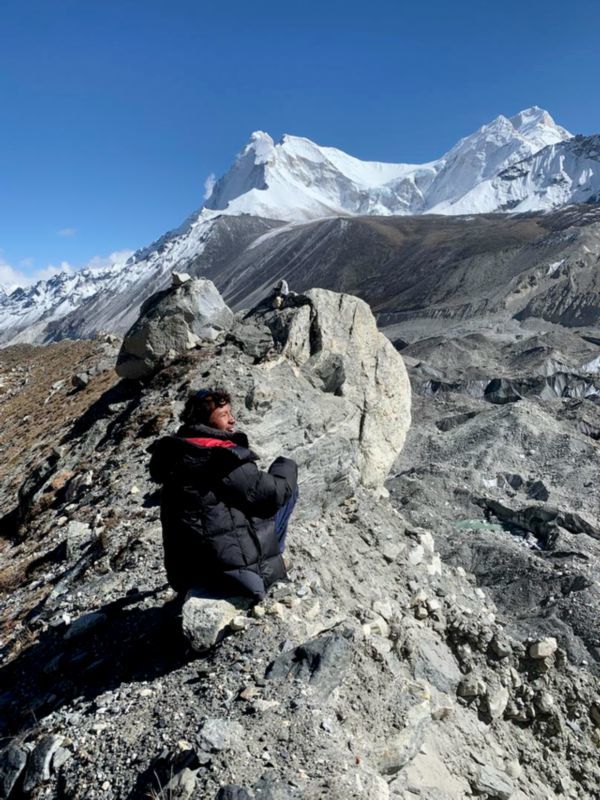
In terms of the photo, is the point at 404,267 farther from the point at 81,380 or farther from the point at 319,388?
the point at 319,388

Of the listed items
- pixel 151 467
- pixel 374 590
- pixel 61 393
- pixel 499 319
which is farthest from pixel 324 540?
pixel 499 319

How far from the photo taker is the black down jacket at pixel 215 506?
389 cm

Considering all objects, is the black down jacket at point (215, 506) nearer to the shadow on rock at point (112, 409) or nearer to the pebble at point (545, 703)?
the pebble at point (545, 703)

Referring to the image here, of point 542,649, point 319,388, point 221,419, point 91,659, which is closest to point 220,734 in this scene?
point 91,659

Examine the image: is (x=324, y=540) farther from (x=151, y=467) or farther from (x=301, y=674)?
(x=151, y=467)

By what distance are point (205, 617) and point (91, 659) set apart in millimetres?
1107

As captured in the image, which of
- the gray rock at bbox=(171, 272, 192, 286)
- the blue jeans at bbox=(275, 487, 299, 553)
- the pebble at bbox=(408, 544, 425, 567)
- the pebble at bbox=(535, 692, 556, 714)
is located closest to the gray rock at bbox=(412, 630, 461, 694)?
Answer: the pebble at bbox=(535, 692, 556, 714)

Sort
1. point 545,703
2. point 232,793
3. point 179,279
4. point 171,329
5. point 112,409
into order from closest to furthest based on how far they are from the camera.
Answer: point 232,793 < point 545,703 < point 112,409 < point 171,329 < point 179,279

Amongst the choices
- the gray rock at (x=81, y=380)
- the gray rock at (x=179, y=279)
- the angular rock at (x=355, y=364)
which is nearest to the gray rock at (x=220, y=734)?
the angular rock at (x=355, y=364)

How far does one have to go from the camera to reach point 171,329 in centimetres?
1088

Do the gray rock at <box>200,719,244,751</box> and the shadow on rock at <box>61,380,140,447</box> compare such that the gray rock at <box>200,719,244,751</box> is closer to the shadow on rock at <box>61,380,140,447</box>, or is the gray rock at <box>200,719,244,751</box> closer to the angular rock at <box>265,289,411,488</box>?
the angular rock at <box>265,289,411,488</box>

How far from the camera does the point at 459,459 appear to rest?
22.1m

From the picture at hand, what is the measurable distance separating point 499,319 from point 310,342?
52480 millimetres

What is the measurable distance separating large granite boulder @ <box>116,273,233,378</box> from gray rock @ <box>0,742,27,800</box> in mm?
7582
